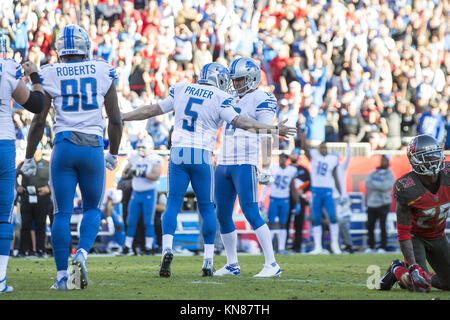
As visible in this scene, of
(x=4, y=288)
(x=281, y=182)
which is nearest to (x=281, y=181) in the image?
(x=281, y=182)

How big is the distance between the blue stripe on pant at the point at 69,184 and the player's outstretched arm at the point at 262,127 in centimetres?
141

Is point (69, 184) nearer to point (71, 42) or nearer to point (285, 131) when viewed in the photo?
point (71, 42)

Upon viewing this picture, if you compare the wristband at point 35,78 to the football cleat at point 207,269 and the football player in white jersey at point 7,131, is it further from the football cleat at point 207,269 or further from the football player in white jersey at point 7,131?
the football cleat at point 207,269

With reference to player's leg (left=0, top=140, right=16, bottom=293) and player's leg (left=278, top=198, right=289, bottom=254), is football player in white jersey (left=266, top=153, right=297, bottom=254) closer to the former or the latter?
player's leg (left=278, top=198, right=289, bottom=254)

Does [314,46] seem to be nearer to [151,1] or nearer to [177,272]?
[151,1]

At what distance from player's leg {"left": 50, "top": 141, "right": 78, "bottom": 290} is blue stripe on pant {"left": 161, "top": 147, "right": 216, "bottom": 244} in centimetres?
145

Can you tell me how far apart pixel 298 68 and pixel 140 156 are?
531 centimetres

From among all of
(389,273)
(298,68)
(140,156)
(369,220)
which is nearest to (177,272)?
(389,273)

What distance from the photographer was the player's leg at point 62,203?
6152 mm

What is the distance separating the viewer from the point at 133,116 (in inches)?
306

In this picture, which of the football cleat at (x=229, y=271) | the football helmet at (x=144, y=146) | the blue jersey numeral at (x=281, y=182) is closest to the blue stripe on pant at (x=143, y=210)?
the football helmet at (x=144, y=146)

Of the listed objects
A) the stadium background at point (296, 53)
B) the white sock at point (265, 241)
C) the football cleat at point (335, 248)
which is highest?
the stadium background at point (296, 53)

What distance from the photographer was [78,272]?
20.1 ft

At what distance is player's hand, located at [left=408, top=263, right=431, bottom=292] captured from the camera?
5996 mm
